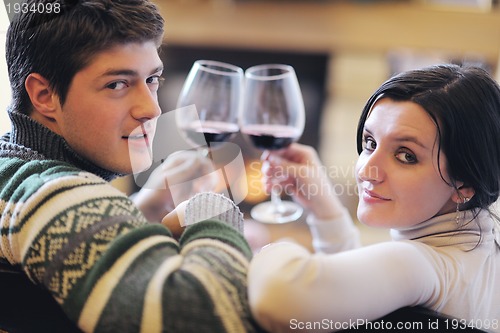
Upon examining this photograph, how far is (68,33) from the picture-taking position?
92 centimetres

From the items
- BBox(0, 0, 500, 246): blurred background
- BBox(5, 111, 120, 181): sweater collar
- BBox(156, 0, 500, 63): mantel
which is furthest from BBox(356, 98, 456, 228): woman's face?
BBox(156, 0, 500, 63): mantel

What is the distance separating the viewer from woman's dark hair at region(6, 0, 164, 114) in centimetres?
92

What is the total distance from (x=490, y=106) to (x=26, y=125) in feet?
2.46

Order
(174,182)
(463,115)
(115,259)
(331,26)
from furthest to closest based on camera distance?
(331,26) → (174,182) → (463,115) → (115,259)

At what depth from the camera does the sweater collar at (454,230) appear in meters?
0.91

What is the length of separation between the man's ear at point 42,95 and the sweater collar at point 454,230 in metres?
0.61

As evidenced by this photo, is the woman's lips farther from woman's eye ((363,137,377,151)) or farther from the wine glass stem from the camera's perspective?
the wine glass stem

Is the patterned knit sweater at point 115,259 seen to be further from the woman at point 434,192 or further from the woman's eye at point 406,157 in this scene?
the woman's eye at point 406,157

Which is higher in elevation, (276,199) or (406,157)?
(406,157)

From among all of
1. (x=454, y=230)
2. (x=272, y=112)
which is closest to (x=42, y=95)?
(x=272, y=112)

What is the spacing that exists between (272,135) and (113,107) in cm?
43

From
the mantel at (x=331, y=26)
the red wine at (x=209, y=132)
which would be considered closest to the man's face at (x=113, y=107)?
the red wine at (x=209, y=132)

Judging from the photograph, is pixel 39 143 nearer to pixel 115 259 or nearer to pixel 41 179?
pixel 41 179

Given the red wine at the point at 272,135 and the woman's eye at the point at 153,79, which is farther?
the red wine at the point at 272,135
